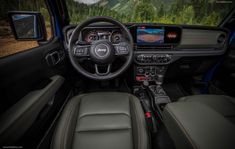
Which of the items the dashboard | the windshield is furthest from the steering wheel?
the windshield

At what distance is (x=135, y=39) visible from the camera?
153cm

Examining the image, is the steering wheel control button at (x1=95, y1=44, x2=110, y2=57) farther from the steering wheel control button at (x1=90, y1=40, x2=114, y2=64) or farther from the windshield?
the windshield

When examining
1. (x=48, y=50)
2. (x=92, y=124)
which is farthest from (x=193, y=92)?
(x=48, y=50)

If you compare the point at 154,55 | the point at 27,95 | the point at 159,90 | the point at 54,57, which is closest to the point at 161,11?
the point at 154,55

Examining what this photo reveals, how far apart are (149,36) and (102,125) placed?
109 centimetres

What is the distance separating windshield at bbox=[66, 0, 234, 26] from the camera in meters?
1.69

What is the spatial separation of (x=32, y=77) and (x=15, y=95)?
0.65ft

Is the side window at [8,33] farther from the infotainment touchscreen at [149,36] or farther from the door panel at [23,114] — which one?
the infotainment touchscreen at [149,36]

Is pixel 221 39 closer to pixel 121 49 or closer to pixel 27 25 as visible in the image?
pixel 121 49

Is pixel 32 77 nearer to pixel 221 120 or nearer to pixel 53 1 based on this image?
pixel 53 1

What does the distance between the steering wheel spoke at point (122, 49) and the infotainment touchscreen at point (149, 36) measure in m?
0.30

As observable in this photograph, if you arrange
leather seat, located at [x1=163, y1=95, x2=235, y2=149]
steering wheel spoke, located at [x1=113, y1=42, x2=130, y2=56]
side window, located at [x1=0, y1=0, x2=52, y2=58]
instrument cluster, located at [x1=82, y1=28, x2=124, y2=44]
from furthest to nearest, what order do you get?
instrument cluster, located at [x1=82, y1=28, x2=124, y2=44], steering wheel spoke, located at [x1=113, y1=42, x2=130, y2=56], side window, located at [x1=0, y1=0, x2=52, y2=58], leather seat, located at [x1=163, y1=95, x2=235, y2=149]

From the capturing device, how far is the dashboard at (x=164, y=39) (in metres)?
1.46

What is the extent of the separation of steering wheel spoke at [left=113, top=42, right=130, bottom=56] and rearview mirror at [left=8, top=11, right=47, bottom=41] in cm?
65
